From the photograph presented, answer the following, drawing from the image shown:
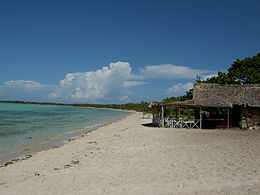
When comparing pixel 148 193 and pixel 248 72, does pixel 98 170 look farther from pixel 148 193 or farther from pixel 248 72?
pixel 248 72

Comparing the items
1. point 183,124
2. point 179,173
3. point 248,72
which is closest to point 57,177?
point 179,173

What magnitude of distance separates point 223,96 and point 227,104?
1.48 meters

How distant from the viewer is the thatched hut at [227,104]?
659 inches

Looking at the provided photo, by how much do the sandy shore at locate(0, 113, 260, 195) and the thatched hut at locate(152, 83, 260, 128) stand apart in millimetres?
7801

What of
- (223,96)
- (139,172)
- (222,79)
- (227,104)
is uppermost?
(222,79)

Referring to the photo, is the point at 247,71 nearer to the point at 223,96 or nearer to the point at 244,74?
the point at 244,74

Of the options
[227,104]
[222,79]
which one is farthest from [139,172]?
[222,79]

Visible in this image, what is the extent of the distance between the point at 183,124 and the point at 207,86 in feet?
12.4

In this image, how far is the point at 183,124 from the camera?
18281 mm

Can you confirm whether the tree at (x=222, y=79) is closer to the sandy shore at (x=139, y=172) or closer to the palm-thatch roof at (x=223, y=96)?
the palm-thatch roof at (x=223, y=96)

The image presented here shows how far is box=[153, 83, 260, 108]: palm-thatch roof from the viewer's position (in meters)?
16.7

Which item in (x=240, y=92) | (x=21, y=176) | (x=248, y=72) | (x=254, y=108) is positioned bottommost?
(x=21, y=176)

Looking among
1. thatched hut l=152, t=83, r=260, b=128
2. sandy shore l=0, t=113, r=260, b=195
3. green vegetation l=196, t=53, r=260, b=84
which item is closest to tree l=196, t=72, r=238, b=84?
green vegetation l=196, t=53, r=260, b=84

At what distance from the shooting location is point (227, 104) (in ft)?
54.7
